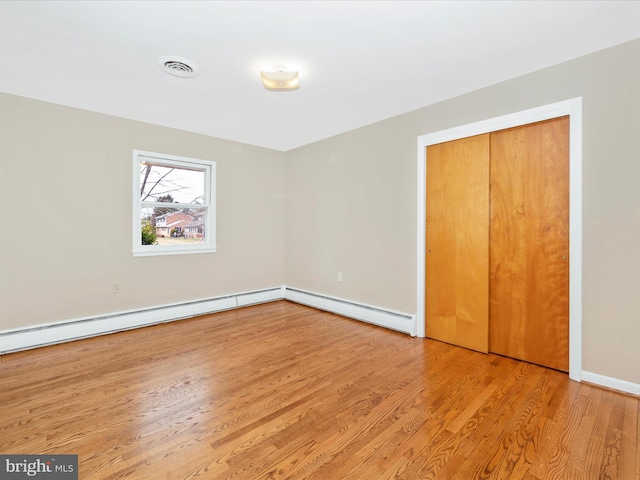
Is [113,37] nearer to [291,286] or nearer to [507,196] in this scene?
[507,196]

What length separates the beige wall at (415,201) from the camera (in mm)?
2162

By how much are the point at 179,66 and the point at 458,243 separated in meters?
2.97

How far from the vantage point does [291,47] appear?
2.22 metres

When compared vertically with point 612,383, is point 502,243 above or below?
above

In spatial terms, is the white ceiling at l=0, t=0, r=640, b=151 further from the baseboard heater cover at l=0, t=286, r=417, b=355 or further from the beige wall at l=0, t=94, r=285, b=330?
the baseboard heater cover at l=0, t=286, r=417, b=355

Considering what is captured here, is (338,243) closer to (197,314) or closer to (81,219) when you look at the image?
(197,314)

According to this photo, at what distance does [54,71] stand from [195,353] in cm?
271

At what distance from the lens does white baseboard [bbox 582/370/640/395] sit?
214cm

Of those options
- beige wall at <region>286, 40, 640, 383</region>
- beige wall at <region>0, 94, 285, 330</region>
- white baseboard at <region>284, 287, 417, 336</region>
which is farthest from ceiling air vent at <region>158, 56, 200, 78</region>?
white baseboard at <region>284, 287, 417, 336</region>

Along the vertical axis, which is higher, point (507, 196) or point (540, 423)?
point (507, 196)

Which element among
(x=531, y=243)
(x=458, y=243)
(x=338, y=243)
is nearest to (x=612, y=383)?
(x=531, y=243)

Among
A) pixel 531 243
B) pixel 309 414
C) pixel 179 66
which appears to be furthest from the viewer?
pixel 531 243

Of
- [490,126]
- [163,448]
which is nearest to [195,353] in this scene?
[163,448]

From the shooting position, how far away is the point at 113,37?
6.96 ft
